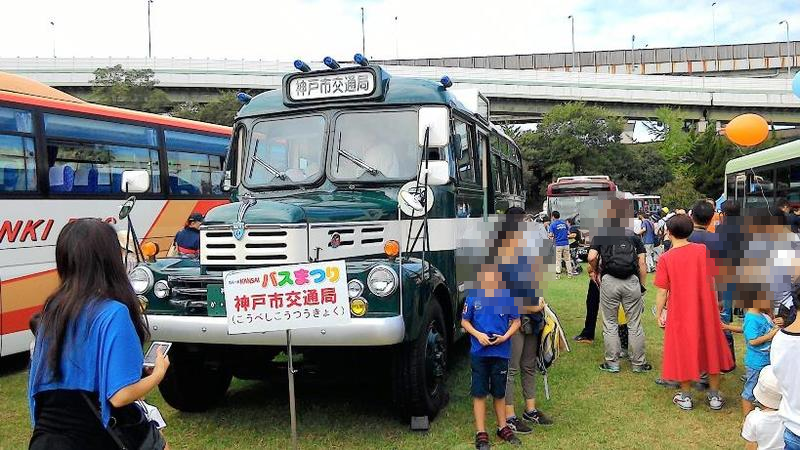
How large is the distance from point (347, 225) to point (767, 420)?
320 centimetres

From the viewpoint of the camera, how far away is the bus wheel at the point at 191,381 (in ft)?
18.7

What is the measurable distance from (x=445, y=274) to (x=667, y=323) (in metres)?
2.06

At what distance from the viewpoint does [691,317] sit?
5812mm

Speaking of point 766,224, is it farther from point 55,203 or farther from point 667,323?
point 55,203

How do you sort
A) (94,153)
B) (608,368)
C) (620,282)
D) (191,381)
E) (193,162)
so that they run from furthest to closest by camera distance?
(193,162)
(94,153)
(608,368)
(620,282)
(191,381)

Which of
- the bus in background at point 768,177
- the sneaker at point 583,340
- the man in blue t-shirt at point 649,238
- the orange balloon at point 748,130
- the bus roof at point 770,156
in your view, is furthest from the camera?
the man in blue t-shirt at point 649,238

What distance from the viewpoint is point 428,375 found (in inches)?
214

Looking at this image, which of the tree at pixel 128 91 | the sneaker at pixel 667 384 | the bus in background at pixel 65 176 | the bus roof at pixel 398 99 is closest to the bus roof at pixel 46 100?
the bus in background at pixel 65 176

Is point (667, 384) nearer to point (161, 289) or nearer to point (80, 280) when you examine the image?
point (161, 289)

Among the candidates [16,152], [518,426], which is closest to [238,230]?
[518,426]

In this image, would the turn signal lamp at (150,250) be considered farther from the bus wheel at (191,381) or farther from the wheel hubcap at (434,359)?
the wheel hubcap at (434,359)

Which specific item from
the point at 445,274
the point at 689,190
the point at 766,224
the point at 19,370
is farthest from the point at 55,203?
the point at 689,190

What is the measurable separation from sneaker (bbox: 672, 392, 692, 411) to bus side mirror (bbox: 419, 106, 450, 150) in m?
3.16

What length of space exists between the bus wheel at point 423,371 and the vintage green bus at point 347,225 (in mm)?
11
